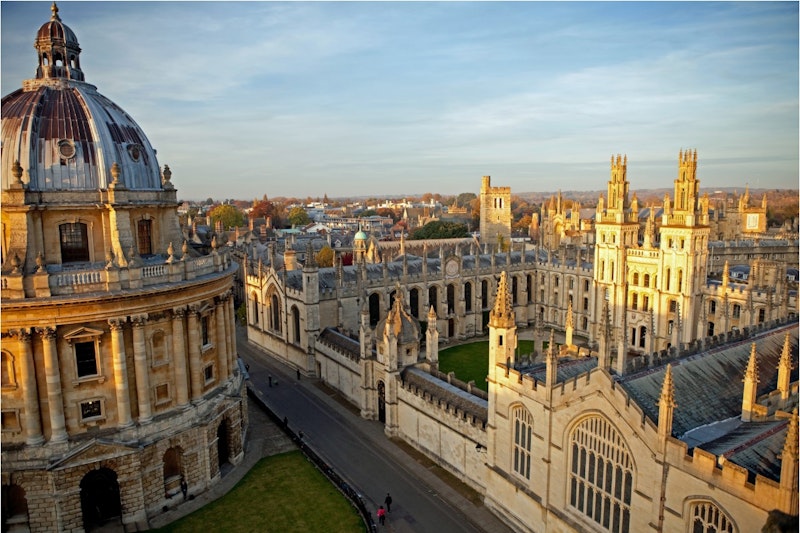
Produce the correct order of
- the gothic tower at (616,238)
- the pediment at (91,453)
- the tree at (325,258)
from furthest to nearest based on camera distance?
the tree at (325,258), the gothic tower at (616,238), the pediment at (91,453)

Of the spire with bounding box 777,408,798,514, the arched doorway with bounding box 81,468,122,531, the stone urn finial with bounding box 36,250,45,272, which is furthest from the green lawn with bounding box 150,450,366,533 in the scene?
the spire with bounding box 777,408,798,514

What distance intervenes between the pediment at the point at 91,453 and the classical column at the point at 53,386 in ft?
3.03

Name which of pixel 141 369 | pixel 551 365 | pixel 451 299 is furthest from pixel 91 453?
pixel 451 299

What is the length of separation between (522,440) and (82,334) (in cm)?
2146

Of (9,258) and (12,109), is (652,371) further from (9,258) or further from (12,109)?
(12,109)

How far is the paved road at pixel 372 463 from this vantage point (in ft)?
90.5

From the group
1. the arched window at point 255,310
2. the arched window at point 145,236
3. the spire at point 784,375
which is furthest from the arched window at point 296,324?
the spire at point 784,375

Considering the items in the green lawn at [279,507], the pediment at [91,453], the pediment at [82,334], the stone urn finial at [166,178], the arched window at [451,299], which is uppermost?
the stone urn finial at [166,178]

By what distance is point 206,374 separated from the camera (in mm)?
32312

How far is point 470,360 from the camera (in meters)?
51.9

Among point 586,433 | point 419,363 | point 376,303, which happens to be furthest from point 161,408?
point 376,303

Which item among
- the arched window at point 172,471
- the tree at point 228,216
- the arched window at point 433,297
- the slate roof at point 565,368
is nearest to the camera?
the slate roof at point 565,368

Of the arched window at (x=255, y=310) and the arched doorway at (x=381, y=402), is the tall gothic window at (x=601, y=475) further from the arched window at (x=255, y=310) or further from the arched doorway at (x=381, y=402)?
the arched window at (x=255, y=310)

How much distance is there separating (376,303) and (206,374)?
81.1ft
